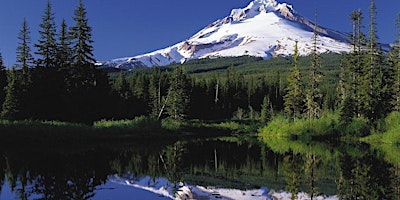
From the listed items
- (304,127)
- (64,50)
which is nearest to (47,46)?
(64,50)

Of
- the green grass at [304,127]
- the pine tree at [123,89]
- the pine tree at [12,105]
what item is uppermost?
the pine tree at [123,89]

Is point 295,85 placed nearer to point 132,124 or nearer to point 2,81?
point 132,124

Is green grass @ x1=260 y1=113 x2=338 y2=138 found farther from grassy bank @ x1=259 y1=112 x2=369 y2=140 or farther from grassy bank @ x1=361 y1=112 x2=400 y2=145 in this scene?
grassy bank @ x1=361 y1=112 x2=400 y2=145

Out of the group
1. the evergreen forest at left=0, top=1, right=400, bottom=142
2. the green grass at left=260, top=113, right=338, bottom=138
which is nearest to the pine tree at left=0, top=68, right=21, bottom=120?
the evergreen forest at left=0, top=1, right=400, bottom=142

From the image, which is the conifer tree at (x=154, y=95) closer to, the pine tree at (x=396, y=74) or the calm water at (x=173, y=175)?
the pine tree at (x=396, y=74)

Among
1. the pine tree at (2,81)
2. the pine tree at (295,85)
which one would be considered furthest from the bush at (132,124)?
the pine tree at (295,85)

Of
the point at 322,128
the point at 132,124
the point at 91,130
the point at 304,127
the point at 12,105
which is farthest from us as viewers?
the point at 304,127

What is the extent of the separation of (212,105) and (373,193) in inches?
2723

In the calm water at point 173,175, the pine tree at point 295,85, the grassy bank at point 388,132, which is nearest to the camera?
the calm water at point 173,175

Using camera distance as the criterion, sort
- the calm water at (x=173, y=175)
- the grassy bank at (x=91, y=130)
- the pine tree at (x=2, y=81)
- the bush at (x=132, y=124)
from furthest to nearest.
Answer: the pine tree at (x=2, y=81) → the bush at (x=132, y=124) → the grassy bank at (x=91, y=130) → the calm water at (x=173, y=175)

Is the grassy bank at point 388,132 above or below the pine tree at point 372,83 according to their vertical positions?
below

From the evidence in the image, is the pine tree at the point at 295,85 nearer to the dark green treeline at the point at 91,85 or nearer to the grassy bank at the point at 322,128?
the dark green treeline at the point at 91,85

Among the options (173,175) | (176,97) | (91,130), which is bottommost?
(173,175)

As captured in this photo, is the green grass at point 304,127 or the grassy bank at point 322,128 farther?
the green grass at point 304,127
